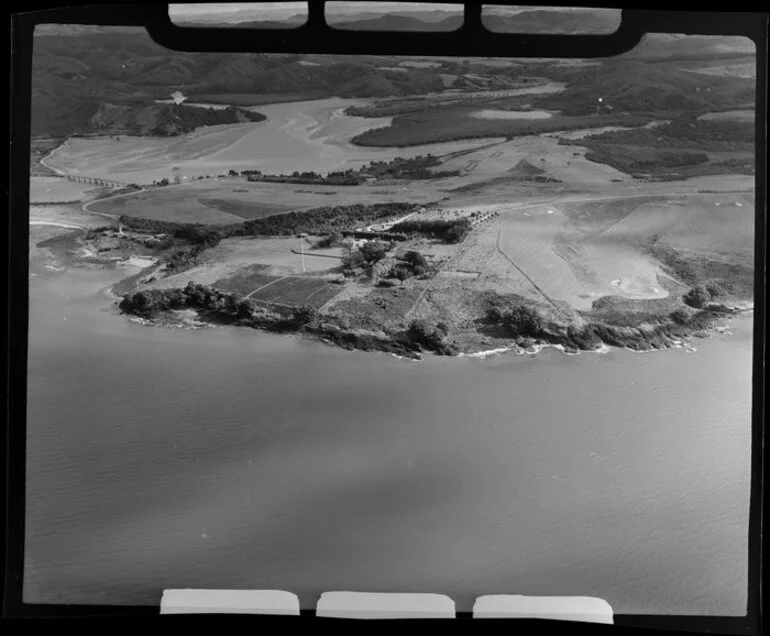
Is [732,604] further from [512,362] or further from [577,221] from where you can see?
[577,221]

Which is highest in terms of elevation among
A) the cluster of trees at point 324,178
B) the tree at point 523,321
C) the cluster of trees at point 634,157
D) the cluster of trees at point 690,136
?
the cluster of trees at point 690,136

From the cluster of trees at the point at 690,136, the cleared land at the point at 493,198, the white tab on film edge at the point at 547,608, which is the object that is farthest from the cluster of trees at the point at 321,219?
the white tab on film edge at the point at 547,608

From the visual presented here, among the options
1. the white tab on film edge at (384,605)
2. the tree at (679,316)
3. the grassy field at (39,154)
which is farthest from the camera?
the tree at (679,316)

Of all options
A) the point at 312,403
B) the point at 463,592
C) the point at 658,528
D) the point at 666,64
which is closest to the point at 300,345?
the point at 312,403

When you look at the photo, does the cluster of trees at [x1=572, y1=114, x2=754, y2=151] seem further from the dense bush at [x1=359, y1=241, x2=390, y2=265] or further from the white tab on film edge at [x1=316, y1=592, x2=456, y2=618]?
the white tab on film edge at [x1=316, y1=592, x2=456, y2=618]

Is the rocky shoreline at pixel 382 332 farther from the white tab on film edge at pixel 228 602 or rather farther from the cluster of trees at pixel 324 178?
the white tab on film edge at pixel 228 602

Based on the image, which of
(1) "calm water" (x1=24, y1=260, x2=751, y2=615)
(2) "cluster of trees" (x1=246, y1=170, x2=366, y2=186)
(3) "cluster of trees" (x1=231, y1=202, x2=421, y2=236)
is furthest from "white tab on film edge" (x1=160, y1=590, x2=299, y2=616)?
(2) "cluster of trees" (x1=246, y1=170, x2=366, y2=186)
